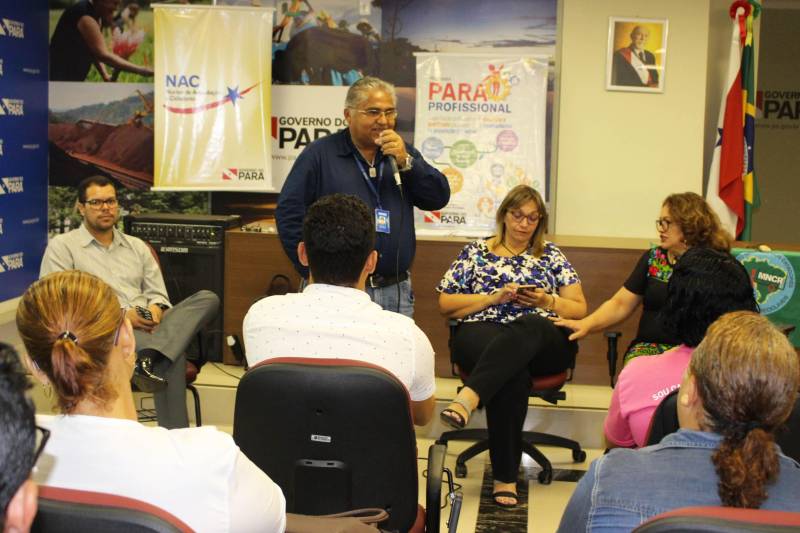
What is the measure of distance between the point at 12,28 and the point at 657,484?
5.70 m

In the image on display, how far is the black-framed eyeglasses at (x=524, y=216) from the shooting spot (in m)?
4.33

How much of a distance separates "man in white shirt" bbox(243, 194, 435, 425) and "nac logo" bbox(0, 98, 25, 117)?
418cm

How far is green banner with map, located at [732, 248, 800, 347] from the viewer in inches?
180

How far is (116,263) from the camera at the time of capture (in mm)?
4508

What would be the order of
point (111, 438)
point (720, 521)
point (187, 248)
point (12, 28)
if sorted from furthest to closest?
point (12, 28), point (187, 248), point (111, 438), point (720, 521)

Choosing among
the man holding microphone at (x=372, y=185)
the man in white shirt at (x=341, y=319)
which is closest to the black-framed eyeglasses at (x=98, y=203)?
the man holding microphone at (x=372, y=185)

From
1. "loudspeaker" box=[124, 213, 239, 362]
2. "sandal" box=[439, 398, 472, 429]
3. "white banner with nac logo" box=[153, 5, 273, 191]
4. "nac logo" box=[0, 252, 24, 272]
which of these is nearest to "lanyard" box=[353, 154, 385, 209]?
"sandal" box=[439, 398, 472, 429]

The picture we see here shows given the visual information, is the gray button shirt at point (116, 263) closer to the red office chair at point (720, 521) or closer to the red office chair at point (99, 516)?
the red office chair at point (99, 516)

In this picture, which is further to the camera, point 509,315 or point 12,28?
point 12,28

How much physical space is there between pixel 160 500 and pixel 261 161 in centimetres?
465

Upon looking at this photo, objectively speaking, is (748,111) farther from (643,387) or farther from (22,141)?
(22,141)

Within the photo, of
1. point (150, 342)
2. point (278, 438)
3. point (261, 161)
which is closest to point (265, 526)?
point (278, 438)

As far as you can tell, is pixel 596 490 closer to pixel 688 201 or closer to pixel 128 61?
pixel 688 201

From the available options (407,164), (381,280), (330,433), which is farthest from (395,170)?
(330,433)
